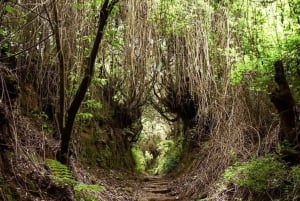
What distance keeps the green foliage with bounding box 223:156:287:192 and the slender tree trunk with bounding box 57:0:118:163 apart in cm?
213

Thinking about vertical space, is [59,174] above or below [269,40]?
below

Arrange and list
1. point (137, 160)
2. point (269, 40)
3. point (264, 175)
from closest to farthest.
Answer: point (269, 40) < point (264, 175) < point (137, 160)

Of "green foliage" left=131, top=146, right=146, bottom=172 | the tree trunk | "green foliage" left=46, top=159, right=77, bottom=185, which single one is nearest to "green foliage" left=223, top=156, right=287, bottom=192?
the tree trunk

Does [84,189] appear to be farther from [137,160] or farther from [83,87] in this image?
[137,160]

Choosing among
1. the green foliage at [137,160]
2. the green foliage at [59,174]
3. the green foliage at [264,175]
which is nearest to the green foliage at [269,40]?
the green foliage at [264,175]

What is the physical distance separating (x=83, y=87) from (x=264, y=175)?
7.52ft

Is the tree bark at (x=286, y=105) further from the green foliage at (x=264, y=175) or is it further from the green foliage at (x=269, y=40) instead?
the green foliage at (x=264, y=175)

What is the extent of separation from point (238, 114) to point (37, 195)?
3.52 metres

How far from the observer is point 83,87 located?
14.0 ft

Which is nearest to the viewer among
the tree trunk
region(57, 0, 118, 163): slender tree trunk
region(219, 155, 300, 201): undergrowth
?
region(219, 155, 300, 201): undergrowth

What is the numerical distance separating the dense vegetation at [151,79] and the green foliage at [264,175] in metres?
0.01

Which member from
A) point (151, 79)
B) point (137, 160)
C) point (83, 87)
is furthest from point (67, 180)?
point (137, 160)

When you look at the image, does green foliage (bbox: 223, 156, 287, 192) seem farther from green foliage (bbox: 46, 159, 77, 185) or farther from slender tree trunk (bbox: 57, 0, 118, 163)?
slender tree trunk (bbox: 57, 0, 118, 163)

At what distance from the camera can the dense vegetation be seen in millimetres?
3615
